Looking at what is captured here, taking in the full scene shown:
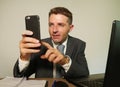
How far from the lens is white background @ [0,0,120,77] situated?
2041 mm

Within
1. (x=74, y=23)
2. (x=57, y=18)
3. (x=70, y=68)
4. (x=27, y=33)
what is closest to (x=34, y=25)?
(x=27, y=33)

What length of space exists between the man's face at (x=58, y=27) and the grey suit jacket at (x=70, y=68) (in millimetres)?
69

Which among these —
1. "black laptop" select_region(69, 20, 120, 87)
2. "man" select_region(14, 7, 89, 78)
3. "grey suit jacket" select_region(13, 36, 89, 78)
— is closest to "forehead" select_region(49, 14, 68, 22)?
"man" select_region(14, 7, 89, 78)

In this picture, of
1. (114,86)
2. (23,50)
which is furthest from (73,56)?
(114,86)

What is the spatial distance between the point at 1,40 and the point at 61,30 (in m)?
0.89

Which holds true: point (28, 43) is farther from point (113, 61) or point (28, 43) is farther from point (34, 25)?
point (113, 61)

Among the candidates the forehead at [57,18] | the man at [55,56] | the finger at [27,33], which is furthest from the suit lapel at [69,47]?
the finger at [27,33]

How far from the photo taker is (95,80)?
3.41 ft

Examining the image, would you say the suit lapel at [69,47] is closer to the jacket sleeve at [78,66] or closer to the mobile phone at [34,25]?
the jacket sleeve at [78,66]

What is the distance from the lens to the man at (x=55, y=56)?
100cm

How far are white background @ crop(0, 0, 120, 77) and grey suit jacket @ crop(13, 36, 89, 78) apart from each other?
2.59 feet

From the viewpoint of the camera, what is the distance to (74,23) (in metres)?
2.29

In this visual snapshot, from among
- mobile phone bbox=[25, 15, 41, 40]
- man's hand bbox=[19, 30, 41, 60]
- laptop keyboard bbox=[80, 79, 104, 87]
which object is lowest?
laptop keyboard bbox=[80, 79, 104, 87]

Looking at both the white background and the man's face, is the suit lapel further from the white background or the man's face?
the white background
